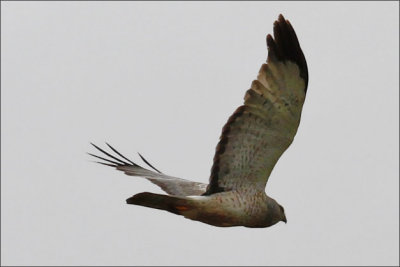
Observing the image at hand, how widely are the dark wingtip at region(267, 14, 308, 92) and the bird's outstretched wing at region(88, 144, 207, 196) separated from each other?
7.82ft

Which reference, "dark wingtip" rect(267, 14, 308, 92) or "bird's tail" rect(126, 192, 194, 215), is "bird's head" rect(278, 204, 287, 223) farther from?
A: "dark wingtip" rect(267, 14, 308, 92)

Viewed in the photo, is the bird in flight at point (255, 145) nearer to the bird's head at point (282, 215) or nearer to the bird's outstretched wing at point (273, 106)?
the bird's outstretched wing at point (273, 106)

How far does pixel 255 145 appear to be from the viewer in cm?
989

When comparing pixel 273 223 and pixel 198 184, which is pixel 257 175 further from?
pixel 198 184

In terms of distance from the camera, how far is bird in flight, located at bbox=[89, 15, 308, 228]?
378 inches

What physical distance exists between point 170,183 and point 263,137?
6.76ft

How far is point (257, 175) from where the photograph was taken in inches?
402

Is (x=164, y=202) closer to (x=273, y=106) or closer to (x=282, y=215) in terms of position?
(x=273, y=106)

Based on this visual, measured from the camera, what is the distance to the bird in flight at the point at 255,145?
961cm

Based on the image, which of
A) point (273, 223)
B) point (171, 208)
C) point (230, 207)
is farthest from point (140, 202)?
point (273, 223)

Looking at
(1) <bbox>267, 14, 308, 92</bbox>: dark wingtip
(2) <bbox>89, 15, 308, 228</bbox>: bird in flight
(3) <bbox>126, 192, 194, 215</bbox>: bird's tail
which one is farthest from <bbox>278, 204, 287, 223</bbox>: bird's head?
(1) <bbox>267, 14, 308, 92</bbox>: dark wingtip

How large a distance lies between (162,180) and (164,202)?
1.93 m

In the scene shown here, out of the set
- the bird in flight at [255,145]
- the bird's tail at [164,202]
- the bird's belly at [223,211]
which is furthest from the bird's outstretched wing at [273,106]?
the bird's tail at [164,202]

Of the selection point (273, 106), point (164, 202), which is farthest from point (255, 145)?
point (164, 202)
